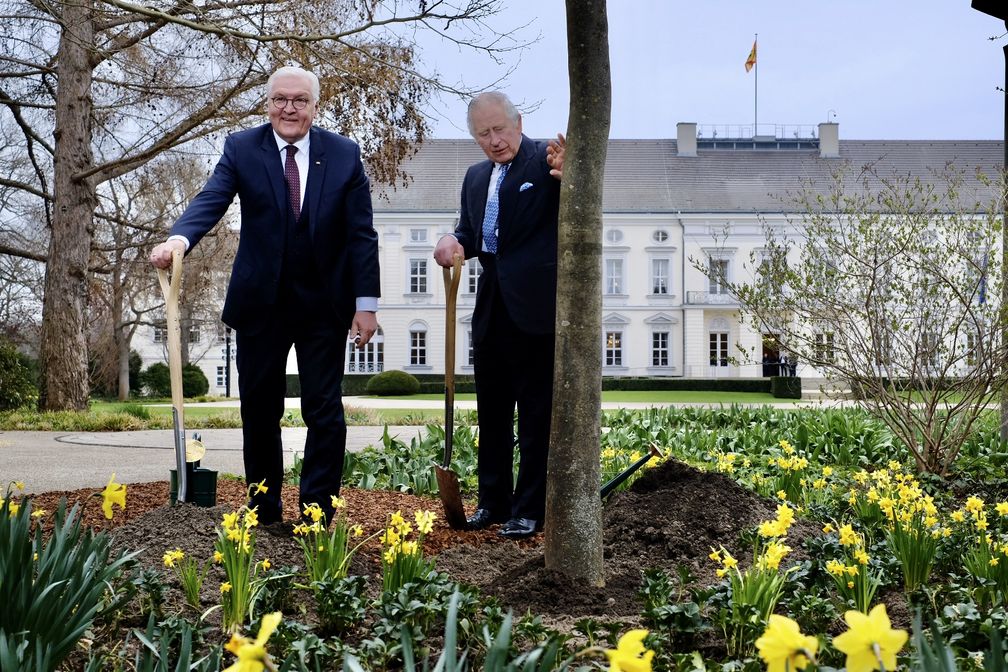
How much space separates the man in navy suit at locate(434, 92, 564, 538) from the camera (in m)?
3.67

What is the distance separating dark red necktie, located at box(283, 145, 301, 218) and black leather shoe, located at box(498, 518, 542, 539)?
57.2 inches

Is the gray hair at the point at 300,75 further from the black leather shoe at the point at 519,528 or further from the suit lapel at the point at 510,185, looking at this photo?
the black leather shoe at the point at 519,528

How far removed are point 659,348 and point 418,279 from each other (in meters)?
10.7

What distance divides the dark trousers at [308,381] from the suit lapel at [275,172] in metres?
0.36

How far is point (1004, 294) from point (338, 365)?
14.9 feet

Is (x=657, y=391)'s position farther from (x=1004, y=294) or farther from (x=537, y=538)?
(x=537, y=538)

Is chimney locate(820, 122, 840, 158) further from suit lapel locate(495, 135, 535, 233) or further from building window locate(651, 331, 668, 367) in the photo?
suit lapel locate(495, 135, 535, 233)

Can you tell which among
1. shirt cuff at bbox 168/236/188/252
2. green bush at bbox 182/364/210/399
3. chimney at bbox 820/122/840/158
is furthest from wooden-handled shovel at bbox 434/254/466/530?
chimney at bbox 820/122/840/158

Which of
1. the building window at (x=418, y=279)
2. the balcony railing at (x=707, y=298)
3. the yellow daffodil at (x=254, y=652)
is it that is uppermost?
the building window at (x=418, y=279)

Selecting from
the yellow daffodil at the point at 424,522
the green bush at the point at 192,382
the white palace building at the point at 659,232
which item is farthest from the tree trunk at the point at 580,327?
the white palace building at the point at 659,232

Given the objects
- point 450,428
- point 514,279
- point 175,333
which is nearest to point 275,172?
point 175,333

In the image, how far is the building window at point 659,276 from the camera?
1561 inches

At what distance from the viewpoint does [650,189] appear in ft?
129

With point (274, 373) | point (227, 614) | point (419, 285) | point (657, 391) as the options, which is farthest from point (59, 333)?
point (419, 285)
